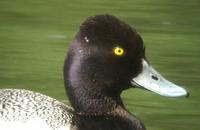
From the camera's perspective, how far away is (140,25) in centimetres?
1002

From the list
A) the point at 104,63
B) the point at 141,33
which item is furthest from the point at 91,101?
the point at 141,33

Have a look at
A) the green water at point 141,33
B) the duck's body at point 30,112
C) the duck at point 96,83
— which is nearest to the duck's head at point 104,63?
the duck at point 96,83

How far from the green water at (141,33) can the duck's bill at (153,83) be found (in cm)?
93

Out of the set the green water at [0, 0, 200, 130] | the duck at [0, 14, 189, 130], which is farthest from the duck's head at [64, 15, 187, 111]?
the green water at [0, 0, 200, 130]

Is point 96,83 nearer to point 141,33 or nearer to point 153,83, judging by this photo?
point 153,83

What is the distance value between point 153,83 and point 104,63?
35 cm

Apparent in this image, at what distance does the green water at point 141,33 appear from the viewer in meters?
7.40

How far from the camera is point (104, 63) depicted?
5750mm

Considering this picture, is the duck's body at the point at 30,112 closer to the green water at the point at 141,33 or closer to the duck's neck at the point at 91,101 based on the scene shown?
the duck's neck at the point at 91,101

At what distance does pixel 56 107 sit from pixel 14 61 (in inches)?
111

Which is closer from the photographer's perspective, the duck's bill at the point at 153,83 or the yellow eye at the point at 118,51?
the yellow eye at the point at 118,51

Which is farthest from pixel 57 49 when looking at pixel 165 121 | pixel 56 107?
pixel 56 107

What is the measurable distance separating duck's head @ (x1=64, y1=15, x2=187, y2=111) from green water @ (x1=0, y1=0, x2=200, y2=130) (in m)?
1.03

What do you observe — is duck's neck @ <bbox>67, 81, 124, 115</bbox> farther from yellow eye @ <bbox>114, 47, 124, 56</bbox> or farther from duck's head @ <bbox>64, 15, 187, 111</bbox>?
yellow eye @ <bbox>114, 47, 124, 56</bbox>
